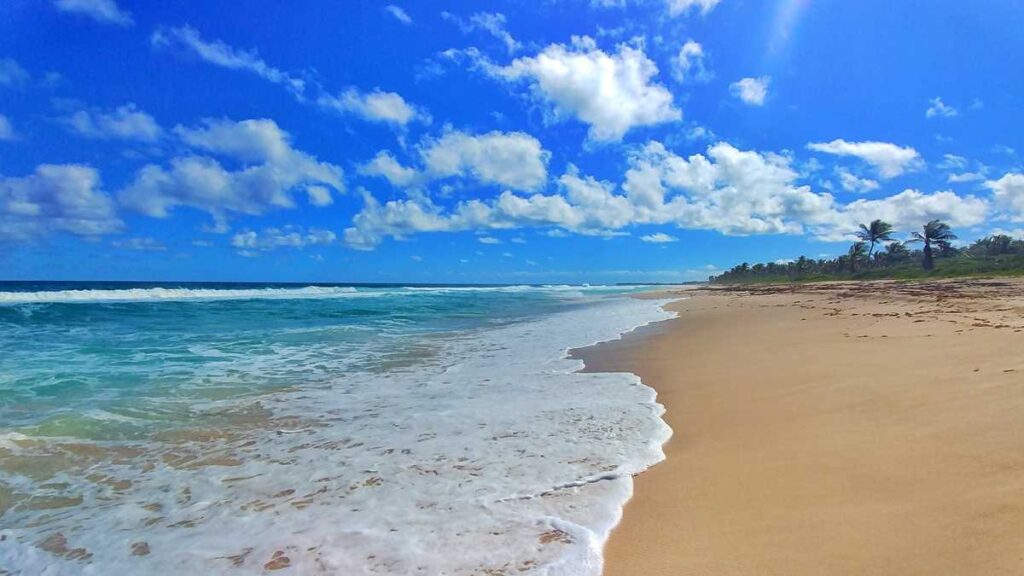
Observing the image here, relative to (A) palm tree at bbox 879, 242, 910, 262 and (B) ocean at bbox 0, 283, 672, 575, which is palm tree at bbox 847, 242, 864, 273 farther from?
(B) ocean at bbox 0, 283, 672, 575

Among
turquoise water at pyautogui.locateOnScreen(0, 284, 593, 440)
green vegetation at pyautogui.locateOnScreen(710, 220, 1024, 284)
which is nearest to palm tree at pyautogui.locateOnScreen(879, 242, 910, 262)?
green vegetation at pyautogui.locateOnScreen(710, 220, 1024, 284)

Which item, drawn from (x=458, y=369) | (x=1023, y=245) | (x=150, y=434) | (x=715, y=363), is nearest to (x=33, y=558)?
(x=150, y=434)

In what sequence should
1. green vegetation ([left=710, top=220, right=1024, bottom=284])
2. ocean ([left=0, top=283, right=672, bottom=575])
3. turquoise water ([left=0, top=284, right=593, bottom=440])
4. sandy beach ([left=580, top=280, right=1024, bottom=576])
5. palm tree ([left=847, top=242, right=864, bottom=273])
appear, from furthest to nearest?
palm tree ([left=847, top=242, right=864, bottom=273]) < green vegetation ([left=710, top=220, right=1024, bottom=284]) < turquoise water ([left=0, top=284, right=593, bottom=440]) < ocean ([left=0, top=283, right=672, bottom=575]) < sandy beach ([left=580, top=280, right=1024, bottom=576])

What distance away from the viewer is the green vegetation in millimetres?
46031

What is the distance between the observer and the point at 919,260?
61.0 metres

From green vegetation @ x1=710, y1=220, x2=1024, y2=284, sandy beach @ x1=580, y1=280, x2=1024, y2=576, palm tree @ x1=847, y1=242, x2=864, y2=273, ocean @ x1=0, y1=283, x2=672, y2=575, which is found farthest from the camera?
palm tree @ x1=847, y1=242, x2=864, y2=273

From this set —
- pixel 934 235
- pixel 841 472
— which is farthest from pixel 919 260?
pixel 841 472

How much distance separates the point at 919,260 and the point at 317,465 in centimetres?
7659

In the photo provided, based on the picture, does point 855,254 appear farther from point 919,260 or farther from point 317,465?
point 317,465

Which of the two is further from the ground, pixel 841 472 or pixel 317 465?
pixel 841 472

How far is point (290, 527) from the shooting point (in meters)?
3.19

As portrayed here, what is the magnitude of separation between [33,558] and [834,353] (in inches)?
375

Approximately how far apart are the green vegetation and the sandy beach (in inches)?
1960

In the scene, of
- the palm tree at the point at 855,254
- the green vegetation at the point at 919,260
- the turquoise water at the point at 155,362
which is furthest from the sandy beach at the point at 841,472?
the palm tree at the point at 855,254
